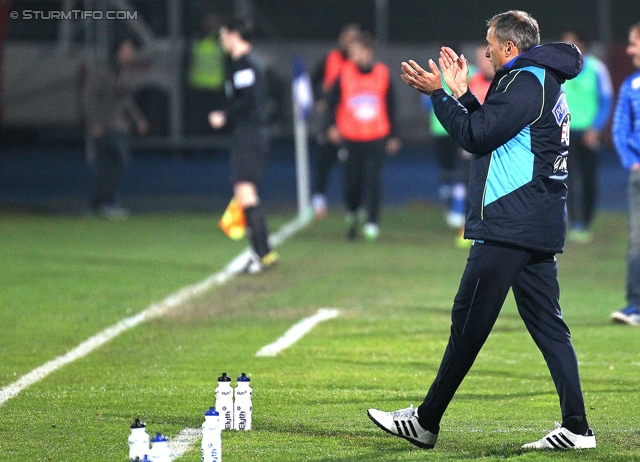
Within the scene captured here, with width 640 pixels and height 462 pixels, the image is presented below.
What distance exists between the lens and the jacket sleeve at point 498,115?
5.28m

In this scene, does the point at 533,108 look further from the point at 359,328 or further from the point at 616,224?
the point at 616,224

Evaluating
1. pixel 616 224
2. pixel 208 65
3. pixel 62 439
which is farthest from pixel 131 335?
pixel 208 65

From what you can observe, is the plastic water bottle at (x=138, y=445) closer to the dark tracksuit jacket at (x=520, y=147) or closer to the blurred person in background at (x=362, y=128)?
the dark tracksuit jacket at (x=520, y=147)

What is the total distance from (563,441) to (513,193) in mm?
1140

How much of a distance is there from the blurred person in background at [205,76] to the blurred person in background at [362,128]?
33.7 feet

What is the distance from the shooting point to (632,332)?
28.7 ft

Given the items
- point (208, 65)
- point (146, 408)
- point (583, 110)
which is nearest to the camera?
point (146, 408)

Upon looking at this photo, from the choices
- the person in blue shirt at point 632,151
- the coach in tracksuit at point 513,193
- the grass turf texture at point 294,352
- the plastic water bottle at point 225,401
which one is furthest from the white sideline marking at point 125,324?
the person in blue shirt at point 632,151

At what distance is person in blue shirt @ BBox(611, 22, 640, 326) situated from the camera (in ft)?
28.8

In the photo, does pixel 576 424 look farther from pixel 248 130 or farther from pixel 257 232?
pixel 248 130

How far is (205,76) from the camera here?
25188 millimetres

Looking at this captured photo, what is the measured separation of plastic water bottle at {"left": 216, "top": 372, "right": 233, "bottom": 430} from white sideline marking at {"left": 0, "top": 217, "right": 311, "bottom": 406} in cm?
137

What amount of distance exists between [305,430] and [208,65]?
65.3 ft

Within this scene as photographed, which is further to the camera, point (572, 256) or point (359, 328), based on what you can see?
point (572, 256)
